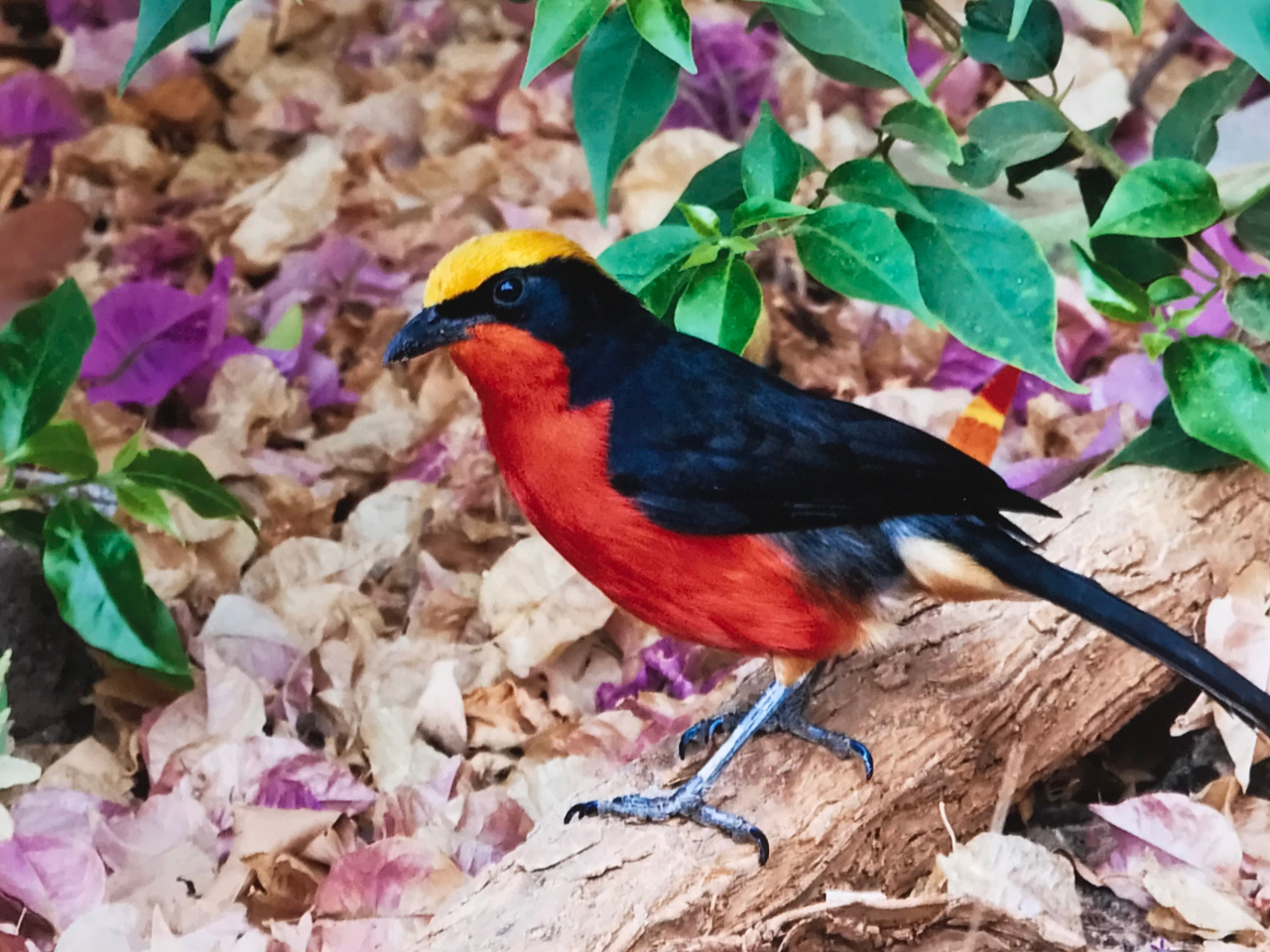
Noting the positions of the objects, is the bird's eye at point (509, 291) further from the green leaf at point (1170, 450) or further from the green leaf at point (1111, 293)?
the green leaf at point (1170, 450)

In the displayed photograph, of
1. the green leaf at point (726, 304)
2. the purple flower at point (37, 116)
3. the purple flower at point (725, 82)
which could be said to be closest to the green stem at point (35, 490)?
the green leaf at point (726, 304)

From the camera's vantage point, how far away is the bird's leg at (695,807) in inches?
57.8

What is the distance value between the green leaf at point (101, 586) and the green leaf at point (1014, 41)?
4.63ft

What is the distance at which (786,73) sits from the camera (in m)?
3.32


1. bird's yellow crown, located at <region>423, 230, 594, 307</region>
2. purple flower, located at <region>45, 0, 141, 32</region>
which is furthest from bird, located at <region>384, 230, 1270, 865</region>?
purple flower, located at <region>45, 0, 141, 32</region>

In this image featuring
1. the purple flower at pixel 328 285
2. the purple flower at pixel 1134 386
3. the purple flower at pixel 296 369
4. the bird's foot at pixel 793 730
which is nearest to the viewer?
Answer: the bird's foot at pixel 793 730

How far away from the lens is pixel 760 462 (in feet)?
5.05

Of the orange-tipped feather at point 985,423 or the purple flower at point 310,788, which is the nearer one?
the purple flower at point 310,788

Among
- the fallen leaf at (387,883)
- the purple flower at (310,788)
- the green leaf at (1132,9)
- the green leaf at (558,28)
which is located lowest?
the purple flower at (310,788)

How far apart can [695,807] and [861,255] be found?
716 mm

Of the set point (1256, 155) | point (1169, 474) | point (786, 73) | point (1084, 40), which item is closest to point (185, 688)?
point (1169, 474)

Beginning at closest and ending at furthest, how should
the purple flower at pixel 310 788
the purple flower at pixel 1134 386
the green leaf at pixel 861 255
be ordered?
the green leaf at pixel 861 255 → the purple flower at pixel 310 788 → the purple flower at pixel 1134 386

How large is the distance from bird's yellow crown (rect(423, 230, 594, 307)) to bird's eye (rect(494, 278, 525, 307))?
0.02 m

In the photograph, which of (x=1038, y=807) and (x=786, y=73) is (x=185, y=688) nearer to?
(x=1038, y=807)
